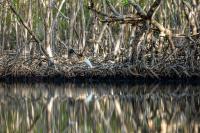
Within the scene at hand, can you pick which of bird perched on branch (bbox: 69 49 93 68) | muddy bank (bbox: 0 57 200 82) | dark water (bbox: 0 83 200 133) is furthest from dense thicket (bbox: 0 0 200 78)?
dark water (bbox: 0 83 200 133)

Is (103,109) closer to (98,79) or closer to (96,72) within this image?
(96,72)

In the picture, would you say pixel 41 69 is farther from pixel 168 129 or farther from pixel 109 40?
pixel 168 129

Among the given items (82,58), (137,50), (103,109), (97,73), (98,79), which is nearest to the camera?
(103,109)

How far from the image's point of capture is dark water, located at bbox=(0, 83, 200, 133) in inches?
375

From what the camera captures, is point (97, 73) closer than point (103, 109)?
No

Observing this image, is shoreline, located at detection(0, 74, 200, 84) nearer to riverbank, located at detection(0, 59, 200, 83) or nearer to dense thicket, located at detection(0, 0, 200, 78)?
riverbank, located at detection(0, 59, 200, 83)

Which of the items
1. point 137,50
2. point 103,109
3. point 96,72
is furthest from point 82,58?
point 103,109

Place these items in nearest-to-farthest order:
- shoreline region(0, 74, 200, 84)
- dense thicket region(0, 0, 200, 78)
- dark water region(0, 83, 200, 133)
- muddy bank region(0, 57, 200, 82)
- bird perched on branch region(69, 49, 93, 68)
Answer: dark water region(0, 83, 200, 133) → dense thicket region(0, 0, 200, 78) → muddy bank region(0, 57, 200, 82) → shoreline region(0, 74, 200, 84) → bird perched on branch region(69, 49, 93, 68)

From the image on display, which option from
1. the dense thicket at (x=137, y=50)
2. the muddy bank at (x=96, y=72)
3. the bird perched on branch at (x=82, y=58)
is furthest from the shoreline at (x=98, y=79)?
the bird perched on branch at (x=82, y=58)

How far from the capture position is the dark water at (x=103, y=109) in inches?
375

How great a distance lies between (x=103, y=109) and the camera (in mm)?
11992

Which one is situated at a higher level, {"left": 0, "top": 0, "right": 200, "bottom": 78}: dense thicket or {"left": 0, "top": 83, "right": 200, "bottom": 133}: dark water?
{"left": 0, "top": 0, "right": 200, "bottom": 78}: dense thicket

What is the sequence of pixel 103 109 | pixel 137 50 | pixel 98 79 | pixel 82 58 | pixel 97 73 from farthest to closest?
pixel 82 58 < pixel 98 79 < pixel 97 73 < pixel 137 50 < pixel 103 109

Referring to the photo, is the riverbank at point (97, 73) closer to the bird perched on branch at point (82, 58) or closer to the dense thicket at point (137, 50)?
the dense thicket at point (137, 50)
